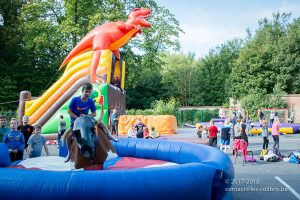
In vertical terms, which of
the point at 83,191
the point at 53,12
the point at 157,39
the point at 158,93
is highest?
the point at 53,12

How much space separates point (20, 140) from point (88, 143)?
316 cm

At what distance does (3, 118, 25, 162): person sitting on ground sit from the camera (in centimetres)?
733

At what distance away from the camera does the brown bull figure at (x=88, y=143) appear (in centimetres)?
482

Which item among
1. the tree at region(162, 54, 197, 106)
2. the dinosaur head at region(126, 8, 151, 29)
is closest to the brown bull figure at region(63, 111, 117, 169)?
the dinosaur head at region(126, 8, 151, 29)

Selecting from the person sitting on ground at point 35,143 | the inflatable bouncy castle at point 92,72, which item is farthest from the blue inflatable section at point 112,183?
the inflatable bouncy castle at point 92,72

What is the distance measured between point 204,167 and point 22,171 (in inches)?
85.2

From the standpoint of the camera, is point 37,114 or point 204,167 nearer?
point 204,167

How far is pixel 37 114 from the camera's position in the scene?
15219 mm

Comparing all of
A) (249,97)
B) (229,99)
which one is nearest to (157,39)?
(249,97)

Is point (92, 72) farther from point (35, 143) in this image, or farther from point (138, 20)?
point (35, 143)

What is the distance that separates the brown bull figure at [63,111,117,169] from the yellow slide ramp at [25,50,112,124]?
954cm

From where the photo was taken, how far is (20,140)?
24.3 feet

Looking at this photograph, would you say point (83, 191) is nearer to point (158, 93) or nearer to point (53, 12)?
point (53, 12)

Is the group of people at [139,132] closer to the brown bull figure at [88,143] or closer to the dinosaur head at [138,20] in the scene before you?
the dinosaur head at [138,20]
